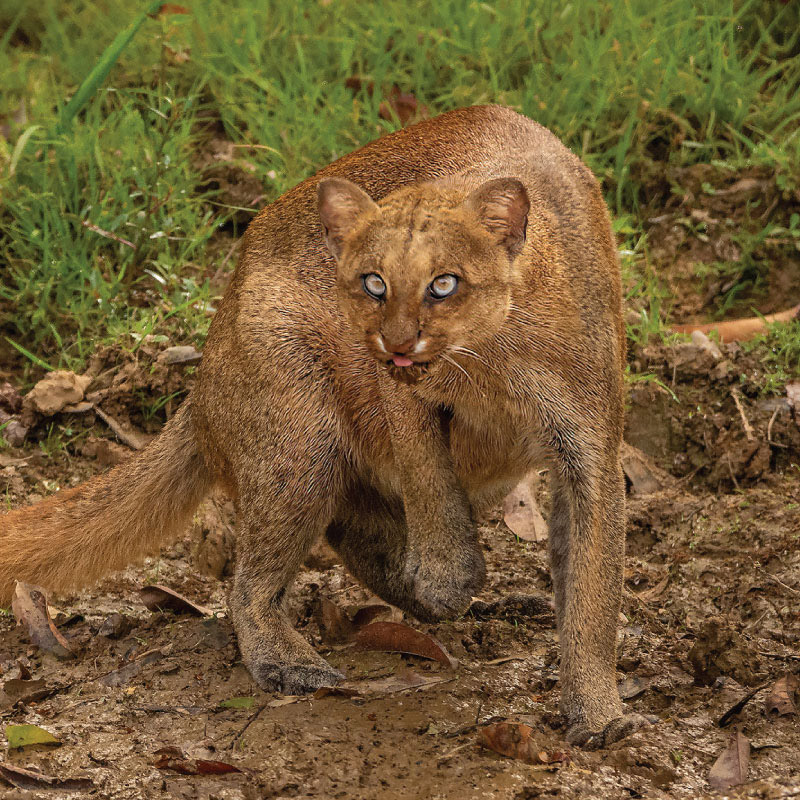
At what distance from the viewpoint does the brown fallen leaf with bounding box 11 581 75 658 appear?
400cm

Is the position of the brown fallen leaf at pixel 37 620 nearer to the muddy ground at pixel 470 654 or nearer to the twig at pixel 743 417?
Result: the muddy ground at pixel 470 654

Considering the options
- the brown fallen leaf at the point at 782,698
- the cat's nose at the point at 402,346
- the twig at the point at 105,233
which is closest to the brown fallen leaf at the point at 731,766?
the brown fallen leaf at the point at 782,698

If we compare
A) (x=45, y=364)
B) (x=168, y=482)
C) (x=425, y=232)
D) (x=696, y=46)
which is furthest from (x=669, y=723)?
(x=696, y=46)

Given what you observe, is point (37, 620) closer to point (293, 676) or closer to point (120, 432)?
point (293, 676)

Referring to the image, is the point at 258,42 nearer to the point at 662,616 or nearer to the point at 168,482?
the point at 168,482

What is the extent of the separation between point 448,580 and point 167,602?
1.14 metres

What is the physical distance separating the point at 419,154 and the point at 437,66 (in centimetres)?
229

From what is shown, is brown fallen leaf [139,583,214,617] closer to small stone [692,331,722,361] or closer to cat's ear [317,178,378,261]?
cat's ear [317,178,378,261]

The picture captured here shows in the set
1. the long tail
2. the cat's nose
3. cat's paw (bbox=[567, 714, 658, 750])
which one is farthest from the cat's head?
the long tail

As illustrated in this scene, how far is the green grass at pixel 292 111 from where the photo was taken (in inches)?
214

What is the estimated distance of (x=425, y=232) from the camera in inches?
126

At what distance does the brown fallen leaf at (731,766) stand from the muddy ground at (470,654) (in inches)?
1.0

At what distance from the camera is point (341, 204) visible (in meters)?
3.41

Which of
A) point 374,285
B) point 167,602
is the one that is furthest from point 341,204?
point 167,602
